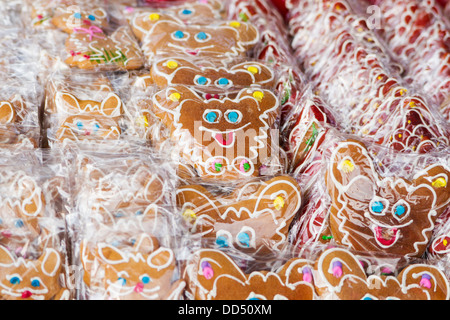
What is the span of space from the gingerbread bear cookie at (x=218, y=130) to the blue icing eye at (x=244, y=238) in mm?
183

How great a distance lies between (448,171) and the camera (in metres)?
1.42

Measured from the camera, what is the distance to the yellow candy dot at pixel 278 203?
1373 millimetres

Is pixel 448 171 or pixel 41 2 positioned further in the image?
pixel 41 2

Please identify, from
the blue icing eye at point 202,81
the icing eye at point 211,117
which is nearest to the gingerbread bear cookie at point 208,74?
the blue icing eye at point 202,81

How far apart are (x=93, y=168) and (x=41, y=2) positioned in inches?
37.6

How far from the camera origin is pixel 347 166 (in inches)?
54.7

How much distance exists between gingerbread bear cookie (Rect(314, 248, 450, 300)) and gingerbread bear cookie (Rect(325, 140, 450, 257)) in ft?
0.27

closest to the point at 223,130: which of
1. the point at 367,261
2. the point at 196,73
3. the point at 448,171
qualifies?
the point at 196,73

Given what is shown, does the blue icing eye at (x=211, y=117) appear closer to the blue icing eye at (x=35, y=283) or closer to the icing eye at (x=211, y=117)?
the icing eye at (x=211, y=117)

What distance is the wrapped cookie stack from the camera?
1.24m

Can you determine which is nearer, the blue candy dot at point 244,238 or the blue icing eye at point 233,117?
the blue candy dot at point 244,238

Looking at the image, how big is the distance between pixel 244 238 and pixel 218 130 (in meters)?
0.33

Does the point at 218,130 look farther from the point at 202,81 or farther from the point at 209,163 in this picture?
the point at 202,81
